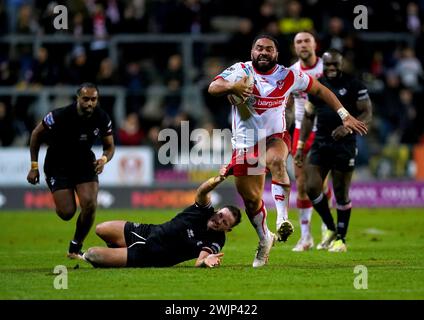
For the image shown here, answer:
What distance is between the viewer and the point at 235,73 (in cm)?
1286

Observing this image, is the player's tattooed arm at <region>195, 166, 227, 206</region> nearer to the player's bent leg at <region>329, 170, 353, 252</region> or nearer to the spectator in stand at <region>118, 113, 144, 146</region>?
the player's bent leg at <region>329, 170, 353, 252</region>

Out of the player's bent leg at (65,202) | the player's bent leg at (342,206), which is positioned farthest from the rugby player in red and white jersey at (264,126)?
the player's bent leg at (65,202)

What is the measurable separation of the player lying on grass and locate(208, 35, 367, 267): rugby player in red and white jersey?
15.1 inches

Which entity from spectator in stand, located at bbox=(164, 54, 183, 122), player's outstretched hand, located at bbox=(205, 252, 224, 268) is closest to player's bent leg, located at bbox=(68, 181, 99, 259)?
player's outstretched hand, located at bbox=(205, 252, 224, 268)

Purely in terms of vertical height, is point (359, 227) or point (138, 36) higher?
point (138, 36)

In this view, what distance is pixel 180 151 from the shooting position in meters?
26.2

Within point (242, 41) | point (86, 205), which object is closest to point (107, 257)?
point (86, 205)

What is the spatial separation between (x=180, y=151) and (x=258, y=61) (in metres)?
13.2

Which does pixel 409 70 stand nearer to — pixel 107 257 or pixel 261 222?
pixel 261 222

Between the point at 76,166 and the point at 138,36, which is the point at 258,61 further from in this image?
the point at 138,36

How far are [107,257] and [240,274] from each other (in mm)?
1745

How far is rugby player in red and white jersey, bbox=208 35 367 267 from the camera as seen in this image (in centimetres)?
1315

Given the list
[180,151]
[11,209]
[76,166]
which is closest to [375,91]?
[180,151]
